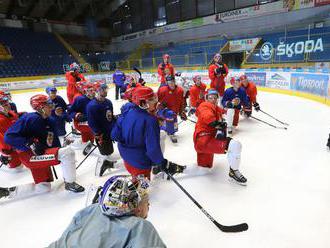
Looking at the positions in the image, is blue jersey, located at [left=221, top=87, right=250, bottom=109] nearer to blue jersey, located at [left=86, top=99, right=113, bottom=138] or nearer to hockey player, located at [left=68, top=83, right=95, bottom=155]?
blue jersey, located at [left=86, top=99, right=113, bottom=138]

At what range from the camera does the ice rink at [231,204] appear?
202cm

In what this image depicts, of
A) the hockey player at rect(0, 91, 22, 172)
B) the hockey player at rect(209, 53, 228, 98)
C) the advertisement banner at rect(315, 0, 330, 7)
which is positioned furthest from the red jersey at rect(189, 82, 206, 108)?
the advertisement banner at rect(315, 0, 330, 7)

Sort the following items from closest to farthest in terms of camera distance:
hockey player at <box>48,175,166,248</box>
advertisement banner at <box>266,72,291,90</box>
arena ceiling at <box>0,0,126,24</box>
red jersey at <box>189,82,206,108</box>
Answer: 1. hockey player at <box>48,175,166,248</box>
2. red jersey at <box>189,82,206,108</box>
3. advertisement banner at <box>266,72,291,90</box>
4. arena ceiling at <box>0,0,126,24</box>

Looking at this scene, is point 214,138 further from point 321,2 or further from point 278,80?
point 321,2

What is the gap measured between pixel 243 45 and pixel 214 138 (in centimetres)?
1113

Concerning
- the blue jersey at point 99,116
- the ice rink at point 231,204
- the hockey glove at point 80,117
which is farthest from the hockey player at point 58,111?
the blue jersey at point 99,116

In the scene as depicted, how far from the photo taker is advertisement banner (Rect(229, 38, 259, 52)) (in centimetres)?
1198

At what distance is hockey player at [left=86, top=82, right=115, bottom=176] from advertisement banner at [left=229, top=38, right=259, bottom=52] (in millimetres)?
10708

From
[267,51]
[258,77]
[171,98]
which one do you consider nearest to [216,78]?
[171,98]

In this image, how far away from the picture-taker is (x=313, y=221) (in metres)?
2.13

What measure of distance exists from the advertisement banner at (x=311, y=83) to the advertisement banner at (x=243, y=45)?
503 cm

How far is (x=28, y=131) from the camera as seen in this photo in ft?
8.21

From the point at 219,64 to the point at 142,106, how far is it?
156 inches

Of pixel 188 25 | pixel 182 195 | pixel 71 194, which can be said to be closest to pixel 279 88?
pixel 182 195
